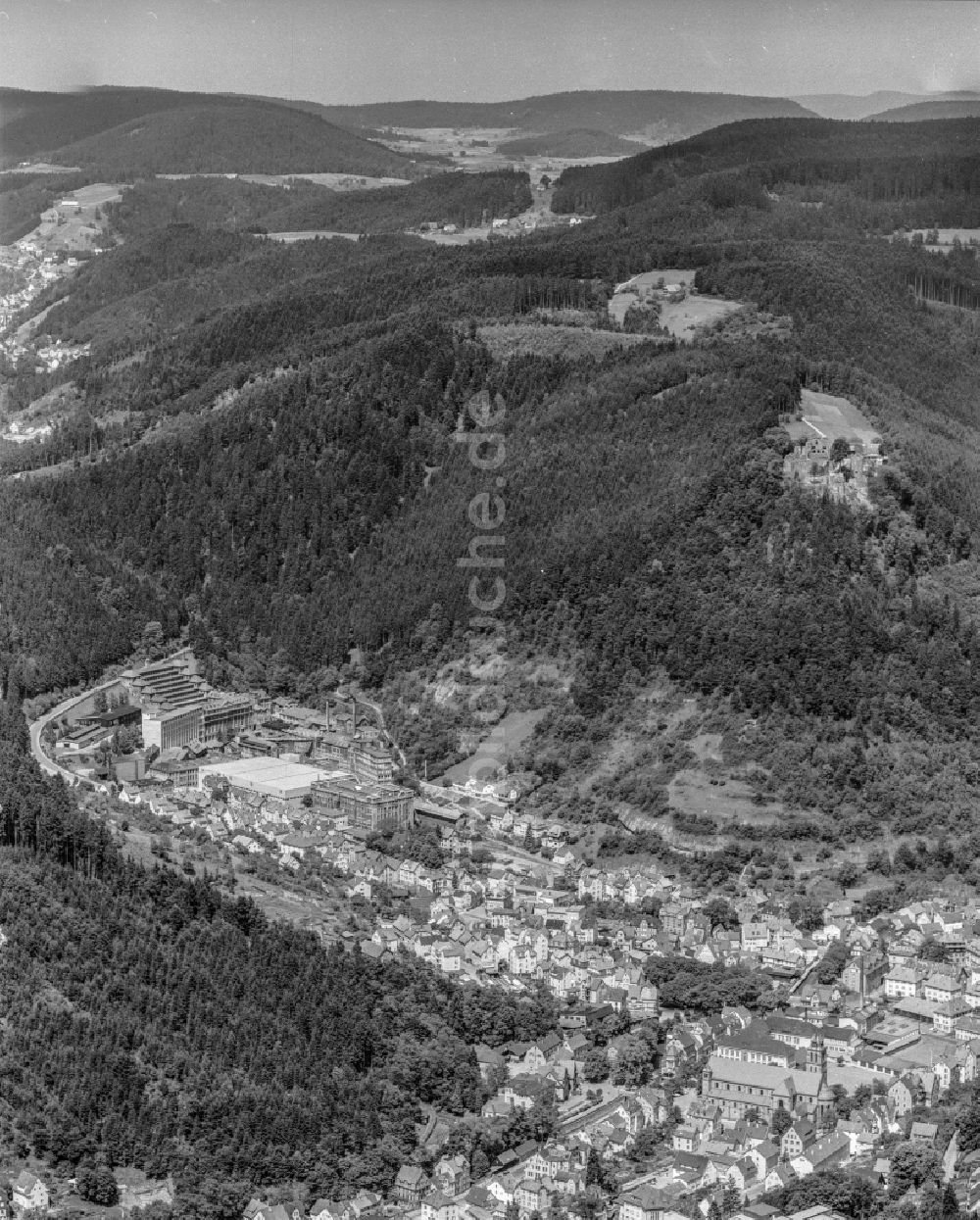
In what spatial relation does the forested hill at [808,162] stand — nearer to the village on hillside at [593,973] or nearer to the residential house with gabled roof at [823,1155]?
the village on hillside at [593,973]

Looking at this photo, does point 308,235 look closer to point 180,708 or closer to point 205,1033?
point 180,708

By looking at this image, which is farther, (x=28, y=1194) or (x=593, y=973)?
(x=593, y=973)

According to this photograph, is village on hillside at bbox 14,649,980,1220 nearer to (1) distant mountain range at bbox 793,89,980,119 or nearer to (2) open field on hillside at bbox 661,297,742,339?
(2) open field on hillside at bbox 661,297,742,339

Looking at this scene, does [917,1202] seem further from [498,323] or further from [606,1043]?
[498,323]

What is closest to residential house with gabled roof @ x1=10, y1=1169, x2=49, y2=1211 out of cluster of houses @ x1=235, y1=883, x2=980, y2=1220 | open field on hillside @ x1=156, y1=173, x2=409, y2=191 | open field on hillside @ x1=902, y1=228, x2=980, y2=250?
cluster of houses @ x1=235, y1=883, x2=980, y2=1220

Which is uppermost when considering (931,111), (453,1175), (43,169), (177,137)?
(931,111)

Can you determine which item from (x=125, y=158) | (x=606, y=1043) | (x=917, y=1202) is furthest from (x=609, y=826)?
(x=125, y=158)

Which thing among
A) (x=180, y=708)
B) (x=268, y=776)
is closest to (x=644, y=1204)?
(x=268, y=776)
